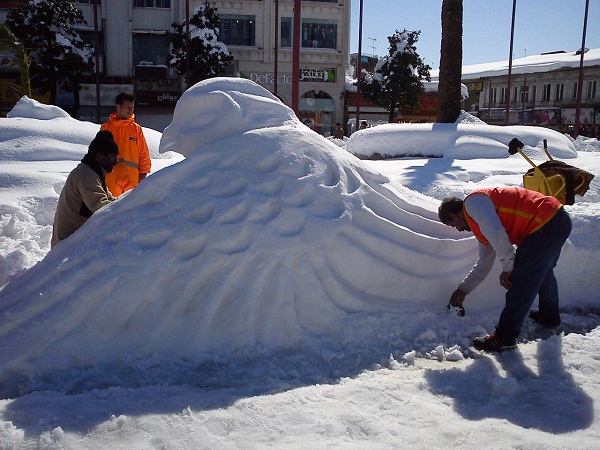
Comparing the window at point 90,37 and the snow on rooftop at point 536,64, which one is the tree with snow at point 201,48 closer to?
the window at point 90,37

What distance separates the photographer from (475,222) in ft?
9.61

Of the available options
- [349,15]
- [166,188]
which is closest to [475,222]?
[166,188]

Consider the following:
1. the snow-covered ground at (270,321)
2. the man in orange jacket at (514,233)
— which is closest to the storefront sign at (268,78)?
the snow-covered ground at (270,321)

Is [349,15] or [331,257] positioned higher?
[349,15]

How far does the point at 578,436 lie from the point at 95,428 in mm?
1884

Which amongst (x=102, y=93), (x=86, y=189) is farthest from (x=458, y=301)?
(x=102, y=93)

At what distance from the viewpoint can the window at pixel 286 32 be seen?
2421 centimetres

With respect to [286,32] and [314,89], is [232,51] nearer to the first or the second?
[286,32]

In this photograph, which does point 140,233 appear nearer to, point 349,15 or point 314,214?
point 314,214

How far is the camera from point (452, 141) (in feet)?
26.3

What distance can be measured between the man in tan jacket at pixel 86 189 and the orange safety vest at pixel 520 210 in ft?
7.56

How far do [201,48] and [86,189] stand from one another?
1816cm

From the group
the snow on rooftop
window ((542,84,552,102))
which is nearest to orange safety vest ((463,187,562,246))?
the snow on rooftop

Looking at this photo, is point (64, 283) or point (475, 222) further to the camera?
point (475, 222)
